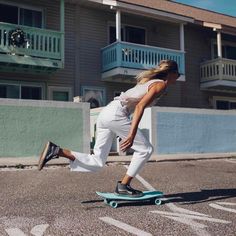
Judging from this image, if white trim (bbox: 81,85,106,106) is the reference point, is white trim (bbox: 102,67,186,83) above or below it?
above

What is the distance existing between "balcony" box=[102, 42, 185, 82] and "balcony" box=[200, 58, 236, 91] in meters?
2.79

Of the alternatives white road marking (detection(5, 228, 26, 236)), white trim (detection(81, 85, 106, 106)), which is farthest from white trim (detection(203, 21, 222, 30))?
white road marking (detection(5, 228, 26, 236))

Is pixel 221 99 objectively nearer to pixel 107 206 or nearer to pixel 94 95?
pixel 94 95

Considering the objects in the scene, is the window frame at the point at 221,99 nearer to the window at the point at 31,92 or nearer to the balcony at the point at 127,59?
the balcony at the point at 127,59

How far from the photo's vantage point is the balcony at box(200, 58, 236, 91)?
786 inches

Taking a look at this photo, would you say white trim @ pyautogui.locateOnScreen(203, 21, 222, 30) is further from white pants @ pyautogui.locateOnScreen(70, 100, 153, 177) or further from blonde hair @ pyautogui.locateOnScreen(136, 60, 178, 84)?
white pants @ pyautogui.locateOnScreen(70, 100, 153, 177)

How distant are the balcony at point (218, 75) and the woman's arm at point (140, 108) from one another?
1552cm

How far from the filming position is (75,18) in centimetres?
1784

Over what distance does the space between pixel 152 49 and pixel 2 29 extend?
6.58m

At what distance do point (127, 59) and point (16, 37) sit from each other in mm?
4804

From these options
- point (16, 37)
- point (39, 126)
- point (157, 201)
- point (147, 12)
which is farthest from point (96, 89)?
point (157, 201)

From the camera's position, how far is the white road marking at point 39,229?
3.71 m

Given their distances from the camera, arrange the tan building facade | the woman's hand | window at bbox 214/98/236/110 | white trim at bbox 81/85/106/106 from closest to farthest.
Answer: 1. the woman's hand
2. the tan building facade
3. white trim at bbox 81/85/106/106
4. window at bbox 214/98/236/110

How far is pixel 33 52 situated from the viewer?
15.1 meters
